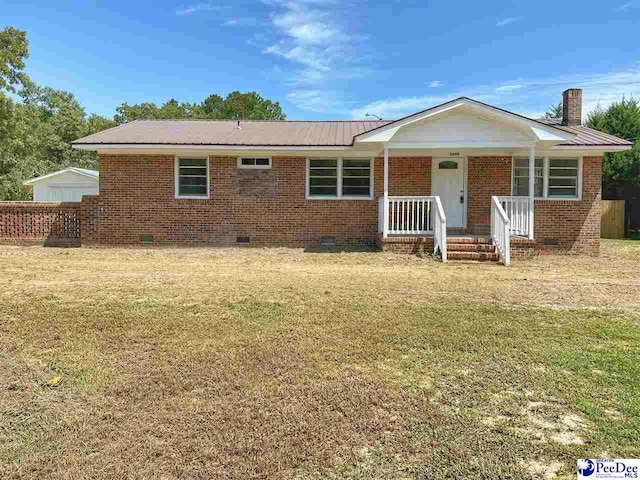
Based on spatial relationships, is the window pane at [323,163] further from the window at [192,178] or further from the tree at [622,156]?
the tree at [622,156]

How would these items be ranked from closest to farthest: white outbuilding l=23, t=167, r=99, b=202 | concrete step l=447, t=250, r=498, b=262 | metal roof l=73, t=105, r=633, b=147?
1. concrete step l=447, t=250, r=498, b=262
2. metal roof l=73, t=105, r=633, b=147
3. white outbuilding l=23, t=167, r=99, b=202

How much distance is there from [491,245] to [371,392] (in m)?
8.76

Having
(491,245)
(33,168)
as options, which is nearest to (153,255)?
(491,245)

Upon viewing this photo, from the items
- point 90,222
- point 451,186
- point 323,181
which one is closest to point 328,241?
point 323,181

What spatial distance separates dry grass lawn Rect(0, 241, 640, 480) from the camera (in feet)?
9.34

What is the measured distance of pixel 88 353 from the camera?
4531 millimetres

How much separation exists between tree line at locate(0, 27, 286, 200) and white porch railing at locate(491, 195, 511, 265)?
41.2ft

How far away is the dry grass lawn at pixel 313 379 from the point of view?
9.34ft

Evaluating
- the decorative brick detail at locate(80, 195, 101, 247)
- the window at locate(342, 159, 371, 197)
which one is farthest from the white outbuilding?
the window at locate(342, 159, 371, 197)

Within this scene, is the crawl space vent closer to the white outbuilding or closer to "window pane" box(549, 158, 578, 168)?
"window pane" box(549, 158, 578, 168)

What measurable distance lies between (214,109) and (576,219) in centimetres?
4963

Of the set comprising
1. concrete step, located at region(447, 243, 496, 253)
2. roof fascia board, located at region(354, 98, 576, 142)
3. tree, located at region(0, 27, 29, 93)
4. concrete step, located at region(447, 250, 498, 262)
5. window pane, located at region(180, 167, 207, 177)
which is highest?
tree, located at region(0, 27, 29, 93)

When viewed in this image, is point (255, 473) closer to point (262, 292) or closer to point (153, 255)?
point (262, 292)

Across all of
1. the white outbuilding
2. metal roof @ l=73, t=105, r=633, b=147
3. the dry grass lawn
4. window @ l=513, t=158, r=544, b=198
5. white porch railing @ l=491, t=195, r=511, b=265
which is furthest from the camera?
the white outbuilding
